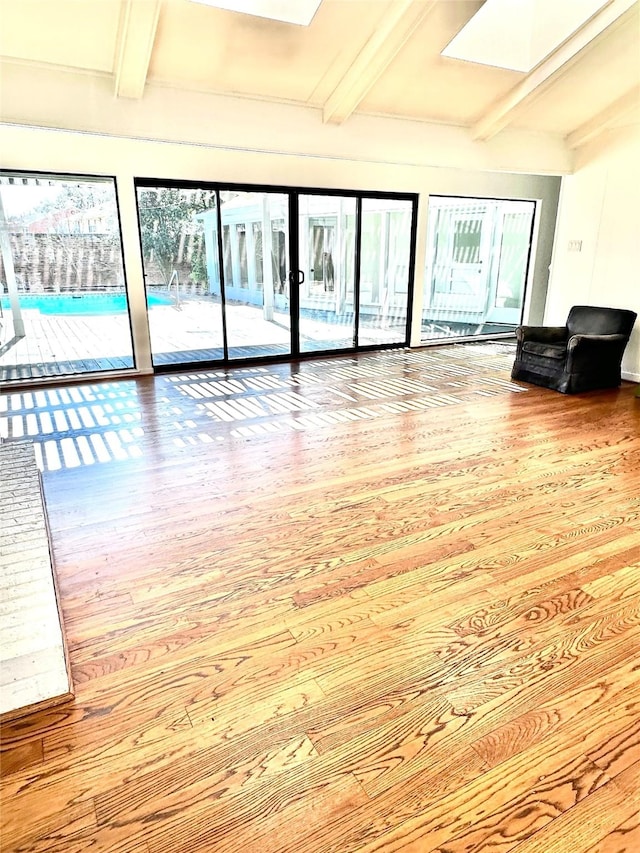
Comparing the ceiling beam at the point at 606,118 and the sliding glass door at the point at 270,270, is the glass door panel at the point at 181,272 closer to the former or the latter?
the sliding glass door at the point at 270,270

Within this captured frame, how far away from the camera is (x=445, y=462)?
3.64 metres

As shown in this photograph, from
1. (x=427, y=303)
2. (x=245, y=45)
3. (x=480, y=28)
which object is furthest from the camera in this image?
(x=427, y=303)

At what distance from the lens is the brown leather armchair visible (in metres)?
5.34

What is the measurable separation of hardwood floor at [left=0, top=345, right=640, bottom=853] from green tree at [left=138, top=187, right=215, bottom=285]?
2.87 m

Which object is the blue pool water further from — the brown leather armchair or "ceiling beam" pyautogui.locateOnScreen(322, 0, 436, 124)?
the brown leather armchair

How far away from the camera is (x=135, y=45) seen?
4.09 metres

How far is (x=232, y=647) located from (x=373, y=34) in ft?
16.1

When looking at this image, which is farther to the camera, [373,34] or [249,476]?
[373,34]

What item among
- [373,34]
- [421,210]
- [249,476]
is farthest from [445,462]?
[421,210]

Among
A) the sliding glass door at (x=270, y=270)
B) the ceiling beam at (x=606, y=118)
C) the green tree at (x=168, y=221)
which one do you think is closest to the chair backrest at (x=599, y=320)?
the ceiling beam at (x=606, y=118)

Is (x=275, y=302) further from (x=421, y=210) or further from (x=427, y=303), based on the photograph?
(x=427, y=303)

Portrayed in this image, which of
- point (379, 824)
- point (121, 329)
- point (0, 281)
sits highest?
point (0, 281)

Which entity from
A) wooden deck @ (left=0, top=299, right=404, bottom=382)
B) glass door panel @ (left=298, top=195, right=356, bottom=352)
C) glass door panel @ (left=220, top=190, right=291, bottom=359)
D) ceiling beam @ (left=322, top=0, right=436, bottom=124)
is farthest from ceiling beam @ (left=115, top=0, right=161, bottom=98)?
glass door panel @ (left=298, top=195, right=356, bottom=352)

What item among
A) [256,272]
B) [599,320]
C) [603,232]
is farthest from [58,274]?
[603,232]
